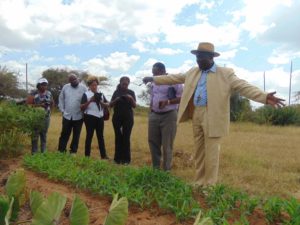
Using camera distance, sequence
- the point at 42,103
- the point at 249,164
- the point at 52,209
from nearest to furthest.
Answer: the point at 52,209 → the point at 42,103 → the point at 249,164

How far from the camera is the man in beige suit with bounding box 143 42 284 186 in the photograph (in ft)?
17.8

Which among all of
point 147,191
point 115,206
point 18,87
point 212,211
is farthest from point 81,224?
point 18,87

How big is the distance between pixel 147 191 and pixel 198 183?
87 cm

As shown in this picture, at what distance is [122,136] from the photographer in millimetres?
8258

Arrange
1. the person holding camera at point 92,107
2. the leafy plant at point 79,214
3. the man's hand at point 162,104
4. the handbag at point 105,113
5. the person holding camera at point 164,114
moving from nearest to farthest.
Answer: the leafy plant at point 79,214 → the man's hand at point 162,104 → the person holding camera at point 164,114 → the person holding camera at point 92,107 → the handbag at point 105,113

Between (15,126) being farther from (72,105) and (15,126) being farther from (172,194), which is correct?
(172,194)

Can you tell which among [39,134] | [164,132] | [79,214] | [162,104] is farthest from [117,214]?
[39,134]

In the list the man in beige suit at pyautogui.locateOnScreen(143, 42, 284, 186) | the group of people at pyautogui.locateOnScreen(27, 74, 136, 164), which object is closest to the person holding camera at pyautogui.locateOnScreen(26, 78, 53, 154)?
the group of people at pyautogui.locateOnScreen(27, 74, 136, 164)

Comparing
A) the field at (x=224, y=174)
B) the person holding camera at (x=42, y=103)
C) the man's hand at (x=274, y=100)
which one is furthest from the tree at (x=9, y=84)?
the man's hand at (x=274, y=100)

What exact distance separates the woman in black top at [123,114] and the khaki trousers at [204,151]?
254 cm

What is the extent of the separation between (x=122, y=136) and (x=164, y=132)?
4.93 ft

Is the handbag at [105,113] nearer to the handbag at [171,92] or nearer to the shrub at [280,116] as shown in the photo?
the handbag at [171,92]

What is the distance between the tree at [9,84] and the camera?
25.2 m

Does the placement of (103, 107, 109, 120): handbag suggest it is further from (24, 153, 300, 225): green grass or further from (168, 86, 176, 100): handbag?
(24, 153, 300, 225): green grass
